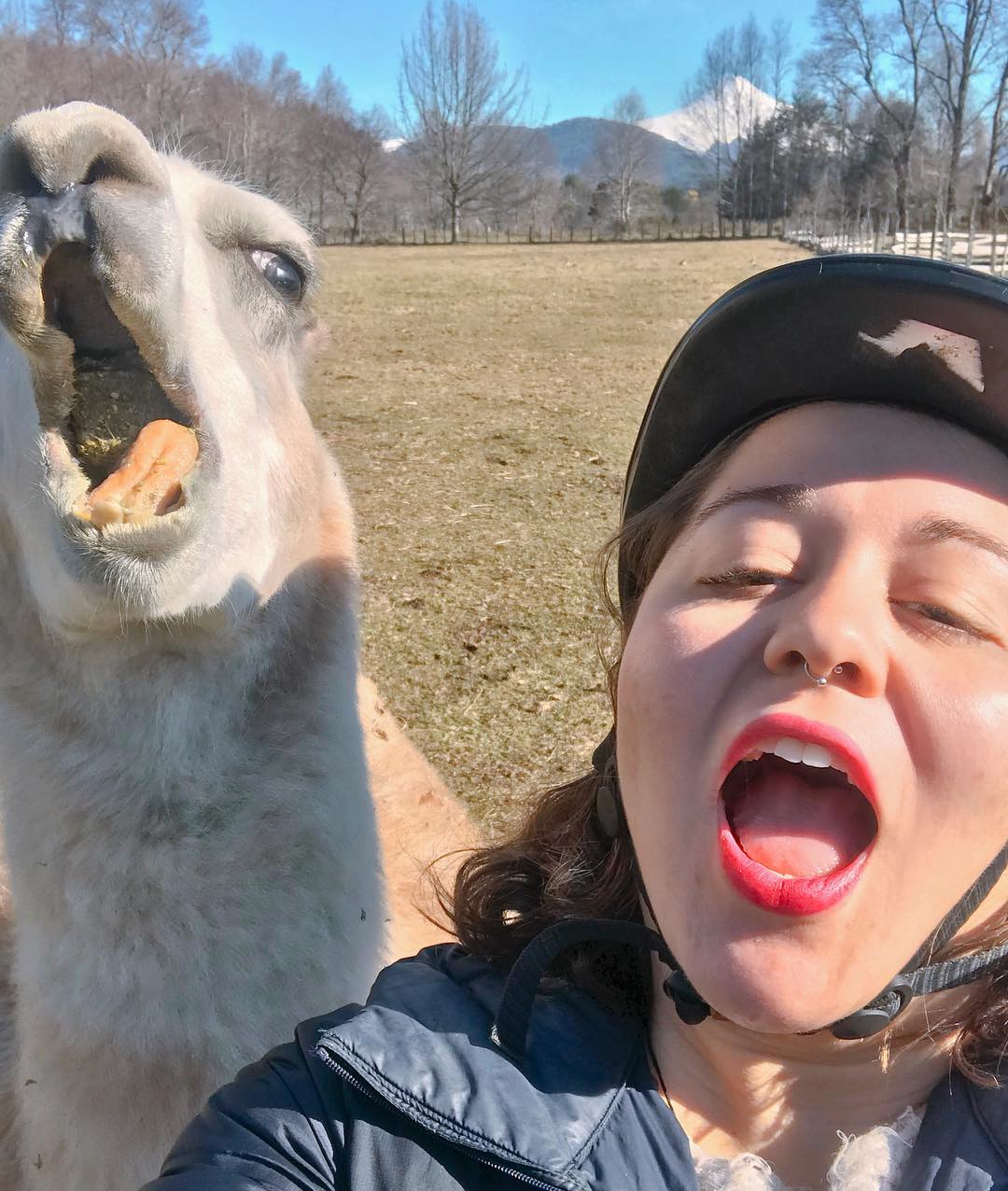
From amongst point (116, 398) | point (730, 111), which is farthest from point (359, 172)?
point (730, 111)

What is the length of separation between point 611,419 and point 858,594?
865 centimetres

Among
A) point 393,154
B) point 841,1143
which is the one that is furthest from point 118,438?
point 393,154

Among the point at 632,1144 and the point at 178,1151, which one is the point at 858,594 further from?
the point at 178,1151

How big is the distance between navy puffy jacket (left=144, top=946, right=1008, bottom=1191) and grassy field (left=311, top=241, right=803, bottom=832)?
77.6 inches

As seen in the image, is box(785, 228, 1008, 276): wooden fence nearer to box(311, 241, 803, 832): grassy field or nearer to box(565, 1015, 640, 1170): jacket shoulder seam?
box(311, 241, 803, 832): grassy field

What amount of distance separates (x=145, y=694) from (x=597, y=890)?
2.86 ft

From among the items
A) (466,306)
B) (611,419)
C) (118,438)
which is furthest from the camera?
(466,306)

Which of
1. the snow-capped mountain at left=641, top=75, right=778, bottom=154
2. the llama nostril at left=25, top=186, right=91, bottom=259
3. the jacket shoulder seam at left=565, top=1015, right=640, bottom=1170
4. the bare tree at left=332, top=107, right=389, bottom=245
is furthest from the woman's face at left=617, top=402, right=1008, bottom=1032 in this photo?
the snow-capped mountain at left=641, top=75, right=778, bottom=154

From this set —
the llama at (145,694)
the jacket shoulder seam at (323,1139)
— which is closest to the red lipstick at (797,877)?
the jacket shoulder seam at (323,1139)

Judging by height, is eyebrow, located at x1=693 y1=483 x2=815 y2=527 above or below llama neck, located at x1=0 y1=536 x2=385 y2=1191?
above

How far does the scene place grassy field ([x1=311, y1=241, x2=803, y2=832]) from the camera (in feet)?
14.5

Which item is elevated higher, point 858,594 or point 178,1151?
point 858,594

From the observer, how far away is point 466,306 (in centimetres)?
1802

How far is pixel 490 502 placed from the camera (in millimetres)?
7242
